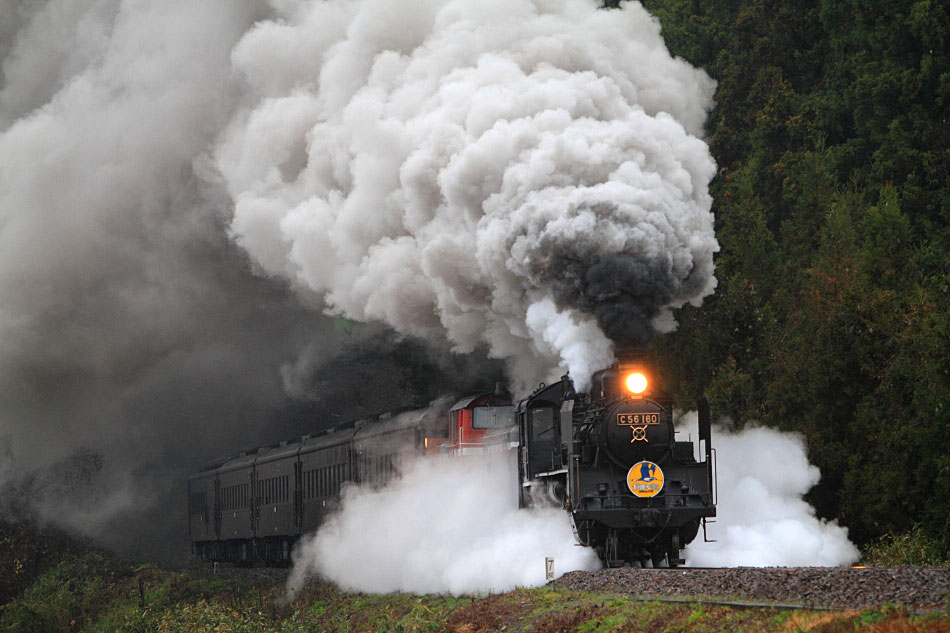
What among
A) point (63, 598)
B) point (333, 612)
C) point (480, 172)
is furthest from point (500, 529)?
point (63, 598)

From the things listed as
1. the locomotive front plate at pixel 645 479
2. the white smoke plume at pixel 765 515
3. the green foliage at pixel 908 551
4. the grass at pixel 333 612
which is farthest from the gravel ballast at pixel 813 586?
the green foliage at pixel 908 551

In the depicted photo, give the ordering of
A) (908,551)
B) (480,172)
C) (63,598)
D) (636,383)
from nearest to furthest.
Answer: (636,383)
(908,551)
(480,172)
(63,598)

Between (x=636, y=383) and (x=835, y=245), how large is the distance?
1190cm

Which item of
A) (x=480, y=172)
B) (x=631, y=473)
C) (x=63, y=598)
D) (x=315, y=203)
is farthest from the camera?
(x=63, y=598)

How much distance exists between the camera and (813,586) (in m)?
8.73

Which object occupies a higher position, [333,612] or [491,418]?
[491,418]

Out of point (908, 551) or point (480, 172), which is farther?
point (480, 172)

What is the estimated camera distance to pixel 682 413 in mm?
22078

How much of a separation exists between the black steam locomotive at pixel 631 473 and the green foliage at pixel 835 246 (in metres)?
5.18

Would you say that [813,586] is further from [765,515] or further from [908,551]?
[908,551]

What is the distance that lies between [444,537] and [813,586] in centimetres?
944

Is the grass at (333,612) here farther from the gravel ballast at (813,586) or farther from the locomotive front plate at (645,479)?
the locomotive front plate at (645,479)

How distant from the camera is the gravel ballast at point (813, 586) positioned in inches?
310

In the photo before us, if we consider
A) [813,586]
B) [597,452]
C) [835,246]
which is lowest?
[813,586]
